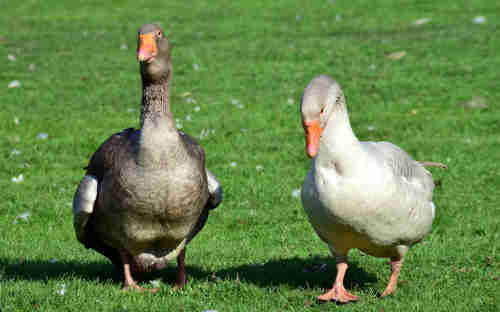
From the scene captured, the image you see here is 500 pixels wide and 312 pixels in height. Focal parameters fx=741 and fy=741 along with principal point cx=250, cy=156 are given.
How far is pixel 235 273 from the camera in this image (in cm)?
712

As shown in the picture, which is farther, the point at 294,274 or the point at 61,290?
the point at 294,274

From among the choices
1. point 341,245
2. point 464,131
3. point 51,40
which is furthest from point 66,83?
point 341,245

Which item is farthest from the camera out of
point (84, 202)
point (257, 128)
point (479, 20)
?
point (479, 20)

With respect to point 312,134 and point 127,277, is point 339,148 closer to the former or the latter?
point 312,134

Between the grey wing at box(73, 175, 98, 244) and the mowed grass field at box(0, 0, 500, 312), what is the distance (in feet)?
1.83

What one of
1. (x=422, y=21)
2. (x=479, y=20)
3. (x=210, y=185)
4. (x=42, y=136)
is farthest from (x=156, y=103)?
(x=422, y=21)

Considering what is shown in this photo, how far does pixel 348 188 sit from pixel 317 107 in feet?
2.31

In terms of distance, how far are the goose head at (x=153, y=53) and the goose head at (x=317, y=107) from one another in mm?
1495

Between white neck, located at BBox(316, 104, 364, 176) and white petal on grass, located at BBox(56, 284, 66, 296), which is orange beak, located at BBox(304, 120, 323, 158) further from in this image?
white petal on grass, located at BBox(56, 284, 66, 296)

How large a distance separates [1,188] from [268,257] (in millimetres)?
4114

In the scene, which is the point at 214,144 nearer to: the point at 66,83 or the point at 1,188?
the point at 1,188

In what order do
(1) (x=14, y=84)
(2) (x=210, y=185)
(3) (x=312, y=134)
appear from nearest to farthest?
1. (3) (x=312, y=134)
2. (2) (x=210, y=185)
3. (1) (x=14, y=84)

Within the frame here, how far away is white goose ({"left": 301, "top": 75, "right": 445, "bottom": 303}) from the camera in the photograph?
18.7 feet

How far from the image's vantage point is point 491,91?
14.2 metres
